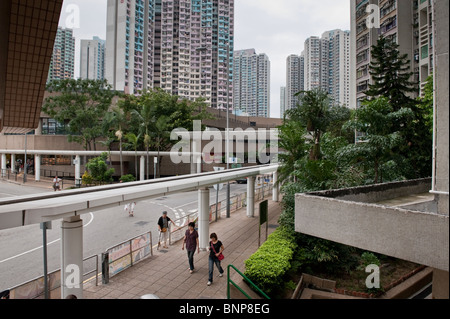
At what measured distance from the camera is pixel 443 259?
3.03m

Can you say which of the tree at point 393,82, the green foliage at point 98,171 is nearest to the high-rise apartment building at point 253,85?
the green foliage at point 98,171

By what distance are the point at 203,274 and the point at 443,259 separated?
6581 millimetres

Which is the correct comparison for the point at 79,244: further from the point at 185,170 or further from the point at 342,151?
the point at 185,170

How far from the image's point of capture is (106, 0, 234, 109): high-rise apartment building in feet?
240

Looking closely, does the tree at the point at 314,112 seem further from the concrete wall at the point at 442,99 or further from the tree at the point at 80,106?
the tree at the point at 80,106

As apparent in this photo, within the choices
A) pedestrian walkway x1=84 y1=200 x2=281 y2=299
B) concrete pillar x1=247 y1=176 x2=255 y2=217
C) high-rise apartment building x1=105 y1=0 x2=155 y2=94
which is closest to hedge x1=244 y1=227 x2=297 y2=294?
pedestrian walkway x1=84 y1=200 x2=281 y2=299

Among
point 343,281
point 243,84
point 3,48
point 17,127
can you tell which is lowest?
point 343,281

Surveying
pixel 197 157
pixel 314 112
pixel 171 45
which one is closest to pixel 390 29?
pixel 197 157

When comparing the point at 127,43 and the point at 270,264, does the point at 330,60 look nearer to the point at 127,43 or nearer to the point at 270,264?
the point at 127,43

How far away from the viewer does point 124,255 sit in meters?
8.66

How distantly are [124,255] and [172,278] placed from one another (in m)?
1.62

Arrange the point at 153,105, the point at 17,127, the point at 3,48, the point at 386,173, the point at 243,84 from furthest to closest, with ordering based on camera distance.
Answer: the point at 243,84 < the point at 153,105 < the point at 17,127 < the point at 386,173 < the point at 3,48
